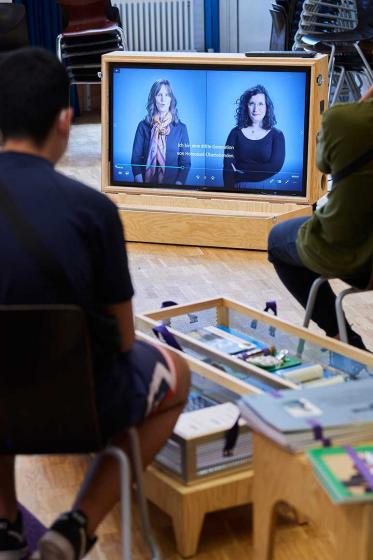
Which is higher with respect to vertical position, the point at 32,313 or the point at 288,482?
the point at 32,313

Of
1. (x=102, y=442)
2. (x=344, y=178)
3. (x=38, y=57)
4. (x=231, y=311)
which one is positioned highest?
(x=38, y=57)

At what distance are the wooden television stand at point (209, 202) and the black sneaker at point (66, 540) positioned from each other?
2.65 meters

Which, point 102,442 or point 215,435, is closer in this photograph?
point 102,442

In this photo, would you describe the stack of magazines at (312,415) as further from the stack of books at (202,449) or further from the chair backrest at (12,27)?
the chair backrest at (12,27)

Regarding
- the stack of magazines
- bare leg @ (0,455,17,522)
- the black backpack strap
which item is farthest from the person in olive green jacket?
bare leg @ (0,455,17,522)

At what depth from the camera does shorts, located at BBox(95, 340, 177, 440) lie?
2.07m

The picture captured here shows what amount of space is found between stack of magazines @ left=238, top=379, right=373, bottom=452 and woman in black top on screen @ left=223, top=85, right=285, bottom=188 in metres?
2.52

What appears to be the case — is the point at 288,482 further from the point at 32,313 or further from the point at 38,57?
the point at 38,57

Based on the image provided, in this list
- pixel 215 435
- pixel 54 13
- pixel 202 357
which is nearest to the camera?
pixel 215 435

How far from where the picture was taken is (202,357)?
293 cm

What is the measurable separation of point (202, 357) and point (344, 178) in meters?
0.65

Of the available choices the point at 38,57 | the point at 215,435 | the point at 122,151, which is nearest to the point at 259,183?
the point at 122,151

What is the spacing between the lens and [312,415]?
2078mm

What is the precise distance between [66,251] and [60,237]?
0.10 ft
